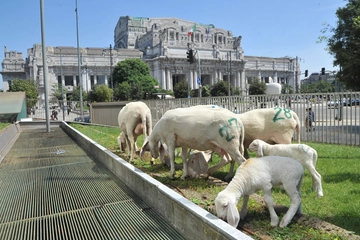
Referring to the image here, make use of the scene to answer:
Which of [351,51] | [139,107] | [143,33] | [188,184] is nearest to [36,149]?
[139,107]

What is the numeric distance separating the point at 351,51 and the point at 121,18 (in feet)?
419

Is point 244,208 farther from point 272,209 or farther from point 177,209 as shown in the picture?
point 177,209

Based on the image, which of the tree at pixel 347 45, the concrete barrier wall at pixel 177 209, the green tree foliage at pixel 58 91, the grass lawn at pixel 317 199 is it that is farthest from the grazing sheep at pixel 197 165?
the green tree foliage at pixel 58 91

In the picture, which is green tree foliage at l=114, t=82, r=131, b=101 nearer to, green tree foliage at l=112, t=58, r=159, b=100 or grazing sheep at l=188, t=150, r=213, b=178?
green tree foliage at l=112, t=58, r=159, b=100

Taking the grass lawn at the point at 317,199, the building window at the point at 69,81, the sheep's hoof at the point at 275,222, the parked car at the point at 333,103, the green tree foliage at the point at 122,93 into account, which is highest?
the building window at the point at 69,81

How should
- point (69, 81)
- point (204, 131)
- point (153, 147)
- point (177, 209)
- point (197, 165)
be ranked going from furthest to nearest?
point (69, 81)
point (153, 147)
point (197, 165)
point (204, 131)
point (177, 209)

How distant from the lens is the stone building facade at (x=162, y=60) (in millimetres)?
96312

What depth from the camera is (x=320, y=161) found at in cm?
835

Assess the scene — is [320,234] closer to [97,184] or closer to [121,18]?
[97,184]

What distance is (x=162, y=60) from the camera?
99.8 m

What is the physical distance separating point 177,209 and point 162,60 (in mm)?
97886

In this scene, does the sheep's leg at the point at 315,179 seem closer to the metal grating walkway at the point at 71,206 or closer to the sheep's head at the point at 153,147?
the metal grating walkway at the point at 71,206

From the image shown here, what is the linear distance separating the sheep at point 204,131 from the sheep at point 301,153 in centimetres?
52

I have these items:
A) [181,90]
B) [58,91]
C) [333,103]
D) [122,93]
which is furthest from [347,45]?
[58,91]
